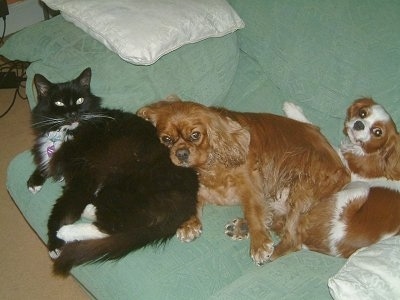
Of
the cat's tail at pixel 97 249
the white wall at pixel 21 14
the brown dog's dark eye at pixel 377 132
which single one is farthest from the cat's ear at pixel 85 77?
the white wall at pixel 21 14

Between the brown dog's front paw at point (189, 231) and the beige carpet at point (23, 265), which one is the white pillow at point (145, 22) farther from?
the beige carpet at point (23, 265)

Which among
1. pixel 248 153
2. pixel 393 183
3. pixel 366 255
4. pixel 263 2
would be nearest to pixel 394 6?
pixel 263 2

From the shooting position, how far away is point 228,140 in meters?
2.28

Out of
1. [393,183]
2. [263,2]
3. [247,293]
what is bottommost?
[247,293]

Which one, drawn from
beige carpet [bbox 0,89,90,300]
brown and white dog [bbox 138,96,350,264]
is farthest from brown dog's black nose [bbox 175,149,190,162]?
beige carpet [bbox 0,89,90,300]

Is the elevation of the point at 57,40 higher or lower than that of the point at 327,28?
lower

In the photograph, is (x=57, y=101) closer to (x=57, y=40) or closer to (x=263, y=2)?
(x=57, y=40)

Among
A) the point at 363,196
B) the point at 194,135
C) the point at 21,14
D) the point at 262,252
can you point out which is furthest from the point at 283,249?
the point at 21,14

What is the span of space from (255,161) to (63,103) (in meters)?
1.03

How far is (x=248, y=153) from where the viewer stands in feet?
7.93

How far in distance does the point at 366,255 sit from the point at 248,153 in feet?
3.13

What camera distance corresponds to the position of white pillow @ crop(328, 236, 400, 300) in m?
1.45

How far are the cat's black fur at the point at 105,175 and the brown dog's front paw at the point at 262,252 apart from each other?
1.12ft

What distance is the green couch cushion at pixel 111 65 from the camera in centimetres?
228
